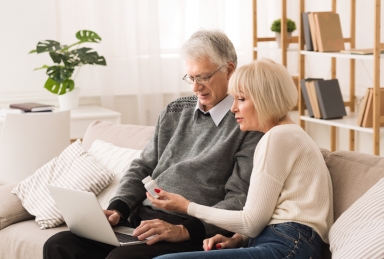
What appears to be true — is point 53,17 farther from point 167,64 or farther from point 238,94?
point 238,94

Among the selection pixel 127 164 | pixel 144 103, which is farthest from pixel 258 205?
pixel 144 103

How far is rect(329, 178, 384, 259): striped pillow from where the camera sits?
160cm

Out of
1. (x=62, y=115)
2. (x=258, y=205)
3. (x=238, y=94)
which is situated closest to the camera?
(x=258, y=205)

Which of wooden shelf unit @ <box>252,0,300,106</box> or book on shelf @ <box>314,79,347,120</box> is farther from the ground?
wooden shelf unit @ <box>252,0,300,106</box>

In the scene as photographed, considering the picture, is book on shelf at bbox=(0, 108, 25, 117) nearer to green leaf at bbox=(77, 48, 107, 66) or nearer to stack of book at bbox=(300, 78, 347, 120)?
green leaf at bbox=(77, 48, 107, 66)

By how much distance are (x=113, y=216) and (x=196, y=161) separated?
36 cm

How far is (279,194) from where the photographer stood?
1.94 m

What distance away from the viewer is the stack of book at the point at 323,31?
13.4 ft

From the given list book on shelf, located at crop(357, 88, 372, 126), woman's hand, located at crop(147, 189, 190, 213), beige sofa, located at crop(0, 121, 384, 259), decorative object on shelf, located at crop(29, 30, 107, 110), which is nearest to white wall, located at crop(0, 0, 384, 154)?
decorative object on shelf, located at crop(29, 30, 107, 110)

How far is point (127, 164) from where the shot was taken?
2.79 metres

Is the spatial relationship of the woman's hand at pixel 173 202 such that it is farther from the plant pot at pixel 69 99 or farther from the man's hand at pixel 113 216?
the plant pot at pixel 69 99

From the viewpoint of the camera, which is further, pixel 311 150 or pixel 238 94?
pixel 238 94

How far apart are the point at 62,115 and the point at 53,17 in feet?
4.32

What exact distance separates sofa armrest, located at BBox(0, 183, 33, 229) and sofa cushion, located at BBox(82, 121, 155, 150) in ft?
1.57
